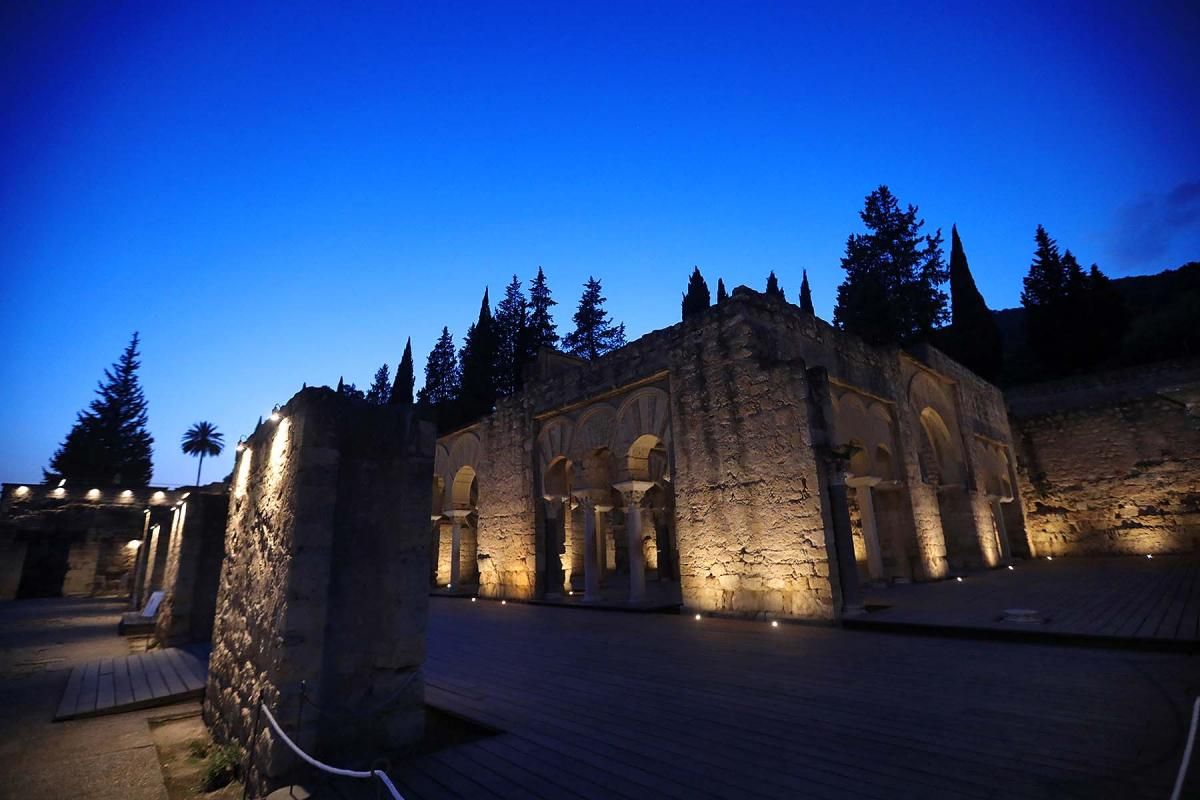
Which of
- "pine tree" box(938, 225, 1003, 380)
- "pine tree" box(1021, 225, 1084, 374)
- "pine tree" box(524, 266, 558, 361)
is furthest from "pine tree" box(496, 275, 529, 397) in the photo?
"pine tree" box(1021, 225, 1084, 374)

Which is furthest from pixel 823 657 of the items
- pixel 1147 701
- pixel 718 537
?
pixel 718 537

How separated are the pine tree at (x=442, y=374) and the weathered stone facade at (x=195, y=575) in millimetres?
31219

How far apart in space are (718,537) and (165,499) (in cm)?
2093

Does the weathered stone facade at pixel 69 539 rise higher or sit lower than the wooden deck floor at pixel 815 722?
higher

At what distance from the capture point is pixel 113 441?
118ft

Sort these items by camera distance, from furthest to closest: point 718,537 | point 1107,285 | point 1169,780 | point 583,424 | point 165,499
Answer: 1. point 1107,285
2. point 165,499
3. point 583,424
4. point 718,537
5. point 1169,780

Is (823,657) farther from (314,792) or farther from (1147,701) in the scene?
(314,792)

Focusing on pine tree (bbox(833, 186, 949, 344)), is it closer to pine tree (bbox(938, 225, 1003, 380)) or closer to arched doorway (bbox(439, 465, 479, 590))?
pine tree (bbox(938, 225, 1003, 380))

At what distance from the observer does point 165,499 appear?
18.9 m

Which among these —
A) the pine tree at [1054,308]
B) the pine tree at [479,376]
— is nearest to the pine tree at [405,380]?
the pine tree at [479,376]

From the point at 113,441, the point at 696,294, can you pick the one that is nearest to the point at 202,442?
the point at 113,441

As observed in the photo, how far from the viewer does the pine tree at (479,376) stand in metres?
32.3

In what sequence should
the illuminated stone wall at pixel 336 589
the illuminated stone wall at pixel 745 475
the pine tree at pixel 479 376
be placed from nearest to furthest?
the illuminated stone wall at pixel 336 589 < the illuminated stone wall at pixel 745 475 < the pine tree at pixel 479 376

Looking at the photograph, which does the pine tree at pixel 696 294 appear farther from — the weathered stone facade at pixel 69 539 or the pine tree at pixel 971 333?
the weathered stone facade at pixel 69 539
